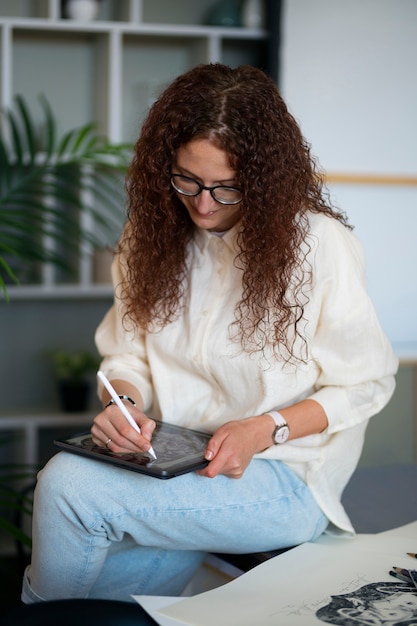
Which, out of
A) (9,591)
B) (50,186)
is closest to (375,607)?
(9,591)

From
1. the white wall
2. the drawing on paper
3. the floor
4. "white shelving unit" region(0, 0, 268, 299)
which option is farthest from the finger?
"white shelving unit" region(0, 0, 268, 299)

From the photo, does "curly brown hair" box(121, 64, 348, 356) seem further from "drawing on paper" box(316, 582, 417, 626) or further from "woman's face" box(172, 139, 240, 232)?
"drawing on paper" box(316, 582, 417, 626)

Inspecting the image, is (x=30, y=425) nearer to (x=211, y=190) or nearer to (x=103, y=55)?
(x=103, y=55)

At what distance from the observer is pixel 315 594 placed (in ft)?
3.60

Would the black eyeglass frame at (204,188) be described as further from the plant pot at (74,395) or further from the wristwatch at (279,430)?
the plant pot at (74,395)

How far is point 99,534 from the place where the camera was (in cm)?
126

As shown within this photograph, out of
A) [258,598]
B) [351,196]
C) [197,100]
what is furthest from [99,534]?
[351,196]

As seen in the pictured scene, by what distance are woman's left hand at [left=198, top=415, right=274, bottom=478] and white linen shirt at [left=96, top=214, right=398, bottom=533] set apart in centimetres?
6

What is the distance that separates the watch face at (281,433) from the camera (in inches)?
52.1

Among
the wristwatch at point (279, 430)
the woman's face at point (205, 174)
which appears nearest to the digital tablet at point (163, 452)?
the wristwatch at point (279, 430)

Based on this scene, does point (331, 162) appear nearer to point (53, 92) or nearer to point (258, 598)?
point (53, 92)

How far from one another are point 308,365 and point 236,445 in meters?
0.22

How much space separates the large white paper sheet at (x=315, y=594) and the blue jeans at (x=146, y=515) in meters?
0.07

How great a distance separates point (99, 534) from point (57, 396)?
81.4 inches
